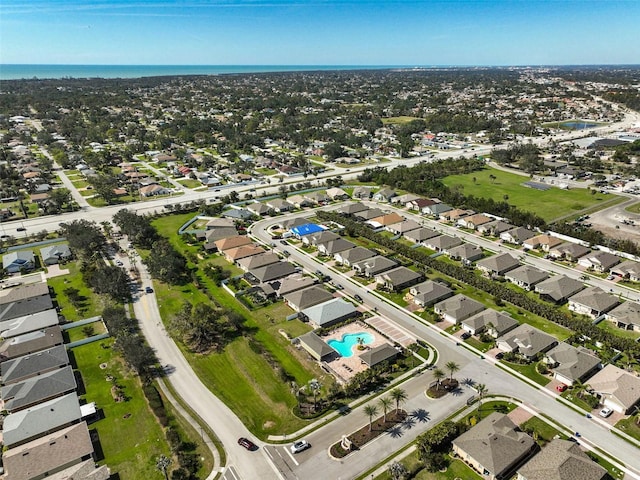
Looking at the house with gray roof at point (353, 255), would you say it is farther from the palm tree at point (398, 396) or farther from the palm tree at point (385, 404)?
the palm tree at point (385, 404)

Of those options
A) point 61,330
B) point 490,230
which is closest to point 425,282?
point 490,230

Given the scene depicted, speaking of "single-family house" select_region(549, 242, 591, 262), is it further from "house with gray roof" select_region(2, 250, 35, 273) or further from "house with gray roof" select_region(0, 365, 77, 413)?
"house with gray roof" select_region(2, 250, 35, 273)

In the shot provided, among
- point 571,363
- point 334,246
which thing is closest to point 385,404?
point 571,363

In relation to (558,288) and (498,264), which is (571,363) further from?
(498,264)

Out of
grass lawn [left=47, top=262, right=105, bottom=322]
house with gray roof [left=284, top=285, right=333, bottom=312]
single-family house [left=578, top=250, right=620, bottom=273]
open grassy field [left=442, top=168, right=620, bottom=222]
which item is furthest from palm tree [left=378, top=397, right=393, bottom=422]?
open grassy field [left=442, top=168, right=620, bottom=222]

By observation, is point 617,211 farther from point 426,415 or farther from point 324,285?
point 426,415

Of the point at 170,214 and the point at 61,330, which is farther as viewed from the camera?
the point at 170,214
